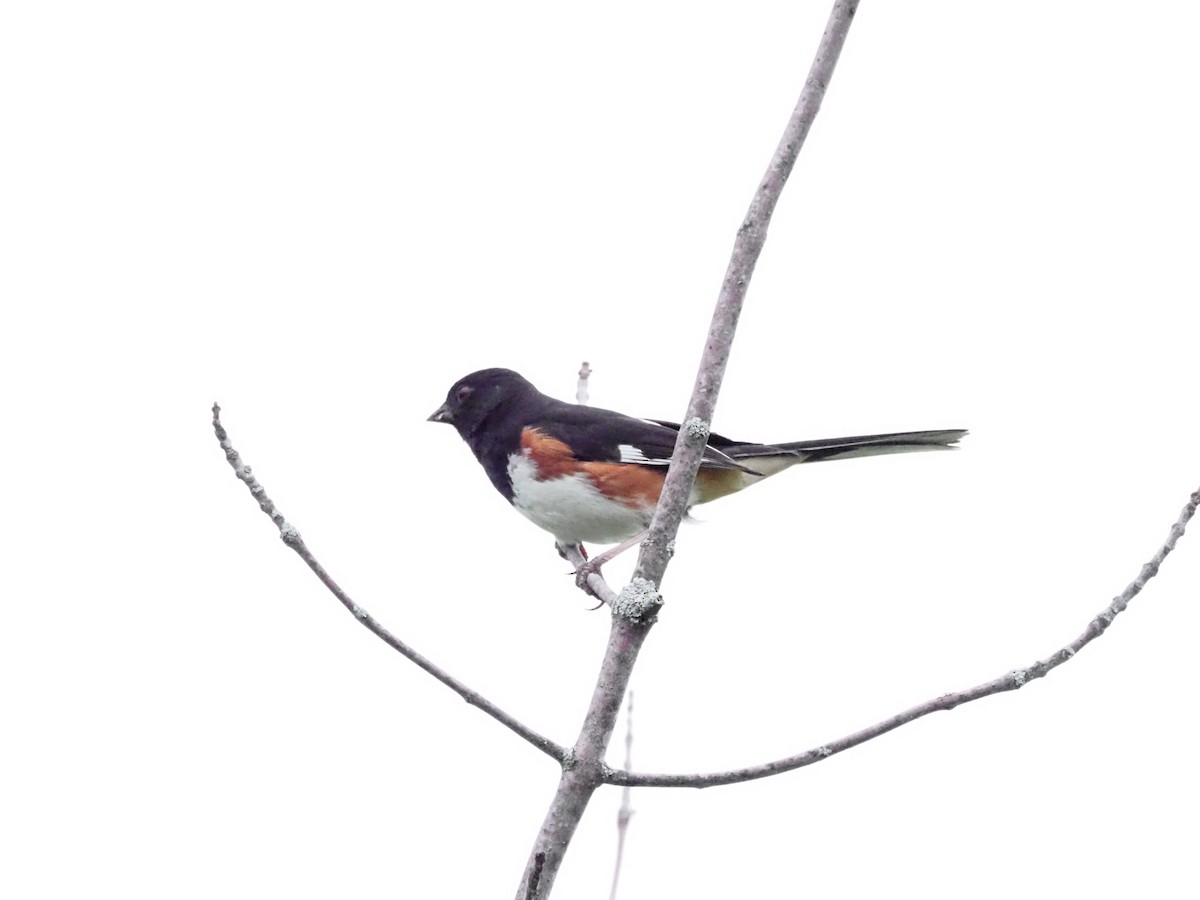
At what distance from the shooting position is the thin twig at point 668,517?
2.33 meters

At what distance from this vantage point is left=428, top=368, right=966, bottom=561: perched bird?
5.03 m

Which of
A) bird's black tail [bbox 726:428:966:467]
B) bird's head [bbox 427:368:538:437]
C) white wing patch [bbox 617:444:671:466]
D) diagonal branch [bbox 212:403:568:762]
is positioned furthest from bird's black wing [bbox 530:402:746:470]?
diagonal branch [bbox 212:403:568:762]

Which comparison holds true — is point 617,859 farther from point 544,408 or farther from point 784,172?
point 544,408

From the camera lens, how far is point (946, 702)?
7.68ft

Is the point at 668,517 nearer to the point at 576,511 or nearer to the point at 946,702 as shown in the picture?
the point at 946,702

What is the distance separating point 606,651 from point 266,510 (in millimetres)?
763

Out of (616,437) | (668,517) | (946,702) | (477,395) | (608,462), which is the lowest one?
(946,702)

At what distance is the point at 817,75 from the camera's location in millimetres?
2322

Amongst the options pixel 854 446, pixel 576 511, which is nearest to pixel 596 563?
pixel 576 511

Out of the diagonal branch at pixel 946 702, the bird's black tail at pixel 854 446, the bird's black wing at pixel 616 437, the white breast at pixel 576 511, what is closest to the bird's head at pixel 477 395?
the bird's black wing at pixel 616 437

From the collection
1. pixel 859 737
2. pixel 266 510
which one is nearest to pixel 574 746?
pixel 859 737

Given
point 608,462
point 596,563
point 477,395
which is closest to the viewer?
point 596,563

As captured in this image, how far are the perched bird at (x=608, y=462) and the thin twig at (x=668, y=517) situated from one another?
2.36 meters

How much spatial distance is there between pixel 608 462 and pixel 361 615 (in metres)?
2.69
